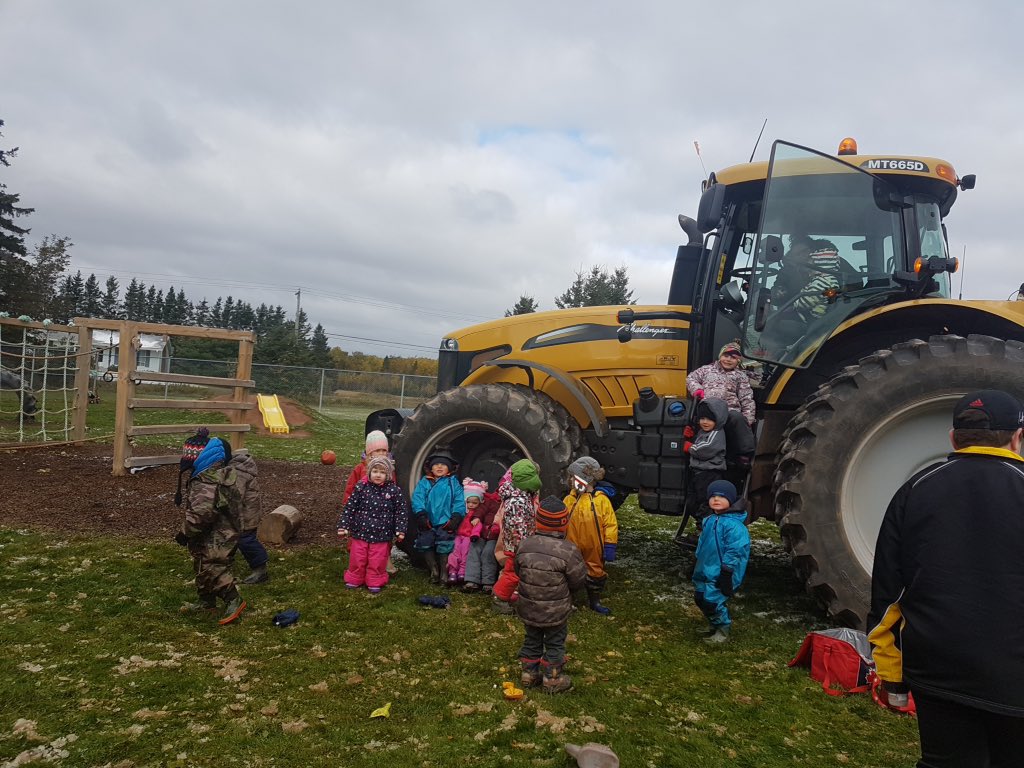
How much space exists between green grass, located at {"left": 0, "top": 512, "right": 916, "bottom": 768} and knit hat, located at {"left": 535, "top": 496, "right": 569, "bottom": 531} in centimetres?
85

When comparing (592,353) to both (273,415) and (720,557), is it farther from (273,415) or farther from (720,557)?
(273,415)

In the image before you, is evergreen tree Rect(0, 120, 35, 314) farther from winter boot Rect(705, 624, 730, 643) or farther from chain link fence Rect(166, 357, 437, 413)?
winter boot Rect(705, 624, 730, 643)

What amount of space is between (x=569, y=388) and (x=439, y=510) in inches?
61.0

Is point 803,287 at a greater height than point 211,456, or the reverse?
point 803,287

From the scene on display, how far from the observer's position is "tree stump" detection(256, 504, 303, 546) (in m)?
6.56

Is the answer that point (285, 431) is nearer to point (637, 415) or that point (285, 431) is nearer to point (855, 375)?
point (637, 415)

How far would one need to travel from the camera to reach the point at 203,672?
12.0 ft

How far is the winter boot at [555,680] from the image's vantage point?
361 cm

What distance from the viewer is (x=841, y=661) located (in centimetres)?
371

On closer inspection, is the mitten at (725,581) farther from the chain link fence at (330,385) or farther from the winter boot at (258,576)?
the chain link fence at (330,385)

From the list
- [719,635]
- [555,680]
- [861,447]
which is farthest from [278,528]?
[861,447]

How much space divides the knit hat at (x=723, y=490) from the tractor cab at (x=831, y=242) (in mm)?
1175

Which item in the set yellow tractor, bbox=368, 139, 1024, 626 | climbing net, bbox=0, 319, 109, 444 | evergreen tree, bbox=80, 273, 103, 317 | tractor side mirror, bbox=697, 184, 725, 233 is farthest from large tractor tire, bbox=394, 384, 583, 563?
evergreen tree, bbox=80, 273, 103, 317

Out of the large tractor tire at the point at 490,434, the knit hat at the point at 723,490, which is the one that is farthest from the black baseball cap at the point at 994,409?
the large tractor tire at the point at 490,434
